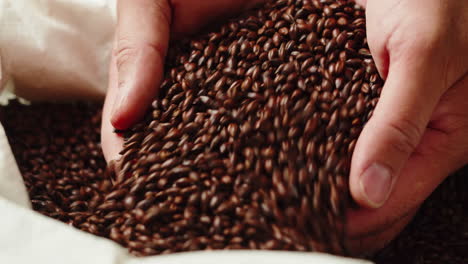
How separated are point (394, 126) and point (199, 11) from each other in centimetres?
91

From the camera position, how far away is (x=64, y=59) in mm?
2168

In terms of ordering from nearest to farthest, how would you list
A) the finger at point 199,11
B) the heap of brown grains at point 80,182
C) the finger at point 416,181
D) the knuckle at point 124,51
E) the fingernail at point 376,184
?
the fingernail at point 376,184 → the finger at point 416,181 → the heap of brown grains at point 80,182 → the knuckle at point 124,51 → the finger at point 199,11

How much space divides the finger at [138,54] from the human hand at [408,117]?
0.66 meters

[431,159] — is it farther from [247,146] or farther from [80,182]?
[80,182]

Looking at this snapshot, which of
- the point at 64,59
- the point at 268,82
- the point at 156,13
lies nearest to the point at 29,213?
the point at 268,82

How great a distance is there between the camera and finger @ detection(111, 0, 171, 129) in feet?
5.29

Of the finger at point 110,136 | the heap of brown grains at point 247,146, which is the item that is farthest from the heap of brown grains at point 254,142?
the finger at point 110,136

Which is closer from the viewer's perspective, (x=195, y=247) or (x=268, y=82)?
(x=195, y=247)

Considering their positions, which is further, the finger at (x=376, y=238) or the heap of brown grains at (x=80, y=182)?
the heap of brown grains at (x=80, y=182)

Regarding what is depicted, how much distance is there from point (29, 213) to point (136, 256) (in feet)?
0.88

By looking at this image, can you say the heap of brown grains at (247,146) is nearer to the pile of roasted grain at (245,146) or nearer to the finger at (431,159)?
the pile of roasted grain at (245,146)

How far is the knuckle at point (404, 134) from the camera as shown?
1.25 metres

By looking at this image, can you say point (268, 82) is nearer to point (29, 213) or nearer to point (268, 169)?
point (268, 169)

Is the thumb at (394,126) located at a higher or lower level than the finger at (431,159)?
higher
